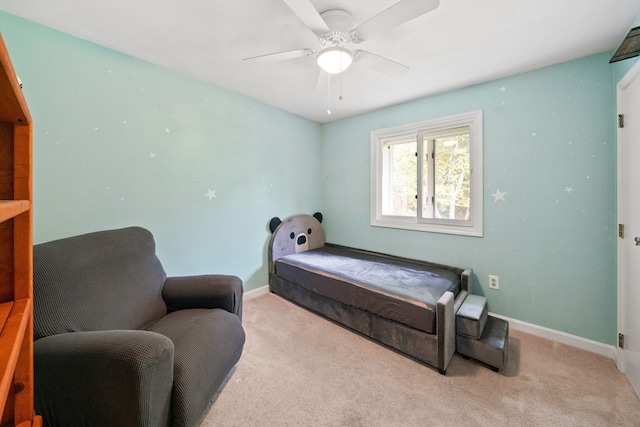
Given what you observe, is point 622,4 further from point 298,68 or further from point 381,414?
point 381,414

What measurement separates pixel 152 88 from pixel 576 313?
3.97m

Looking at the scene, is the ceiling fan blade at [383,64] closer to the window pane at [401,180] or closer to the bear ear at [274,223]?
the window pane at [401,180]

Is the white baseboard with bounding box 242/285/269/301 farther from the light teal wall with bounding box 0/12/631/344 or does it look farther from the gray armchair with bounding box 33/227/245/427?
the gray armchair with bounding box 33/227/245/427

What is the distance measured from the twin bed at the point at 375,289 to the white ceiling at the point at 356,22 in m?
1.79

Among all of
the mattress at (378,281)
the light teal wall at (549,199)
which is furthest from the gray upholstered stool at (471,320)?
the light teal wall at (549,199)

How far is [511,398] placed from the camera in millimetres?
1479

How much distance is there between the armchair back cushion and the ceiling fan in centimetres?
148

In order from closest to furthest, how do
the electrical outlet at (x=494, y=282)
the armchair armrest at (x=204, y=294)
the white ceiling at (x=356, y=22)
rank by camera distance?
the white ceiling at (x=356, y=22) < the armchair armrest at (x=204, y=294) < the electrical outlet at (x=494, y=282)

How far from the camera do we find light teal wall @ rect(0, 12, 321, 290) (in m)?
1.67

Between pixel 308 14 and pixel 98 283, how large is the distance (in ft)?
6.16

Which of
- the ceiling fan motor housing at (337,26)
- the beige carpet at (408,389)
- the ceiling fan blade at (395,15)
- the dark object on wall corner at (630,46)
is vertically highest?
the ceiling fan motor housing at (337,26)

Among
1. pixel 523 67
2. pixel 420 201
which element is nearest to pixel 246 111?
pixel 420 201

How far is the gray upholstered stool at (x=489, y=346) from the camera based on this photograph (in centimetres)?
165

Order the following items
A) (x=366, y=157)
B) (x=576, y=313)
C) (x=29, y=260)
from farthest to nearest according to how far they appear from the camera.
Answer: (x=366, y=157), (x=576, y=313), (x=29, y=260)
